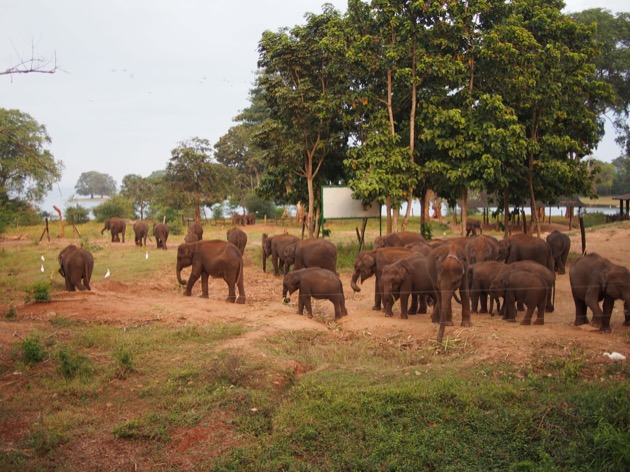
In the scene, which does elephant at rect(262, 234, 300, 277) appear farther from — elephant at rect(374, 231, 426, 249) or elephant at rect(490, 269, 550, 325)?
elephant at rect(490, 269, 550, 325)

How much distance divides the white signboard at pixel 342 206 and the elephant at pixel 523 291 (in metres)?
10.9

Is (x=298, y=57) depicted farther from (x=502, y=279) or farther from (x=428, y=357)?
(x=428, y=357)

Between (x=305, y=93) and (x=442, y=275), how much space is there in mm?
13818

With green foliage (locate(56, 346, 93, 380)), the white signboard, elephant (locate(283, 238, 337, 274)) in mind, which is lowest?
green foliage (locate(56, 346, 93, 380))

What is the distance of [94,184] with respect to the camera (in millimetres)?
127688

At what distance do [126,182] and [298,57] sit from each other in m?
44.8

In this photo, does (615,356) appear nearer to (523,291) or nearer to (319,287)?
(523,291)

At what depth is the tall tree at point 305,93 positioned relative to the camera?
22906 millimetres

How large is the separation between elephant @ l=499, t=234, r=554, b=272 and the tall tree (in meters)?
8.77

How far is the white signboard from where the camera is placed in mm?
22359

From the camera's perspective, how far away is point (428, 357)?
9797mm

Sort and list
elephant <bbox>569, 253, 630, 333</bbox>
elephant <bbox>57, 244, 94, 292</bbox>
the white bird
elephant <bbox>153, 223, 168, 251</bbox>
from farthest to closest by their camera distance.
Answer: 1. elephant <bbox>153, 223, 168, 251</bbox>
2. elephant <bbox>57, 244, 94, 292</bbox>
3. elephant <bbox>569, 253, 630, 333</bbox>
4. the white bird

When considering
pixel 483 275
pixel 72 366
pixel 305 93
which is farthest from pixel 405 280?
pixel 305 93

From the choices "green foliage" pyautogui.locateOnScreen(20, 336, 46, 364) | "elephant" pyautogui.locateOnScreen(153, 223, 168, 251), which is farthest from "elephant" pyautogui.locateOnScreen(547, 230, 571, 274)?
"elephant" pyautogui.locateOnScreen(153, 223, 168, 251)
